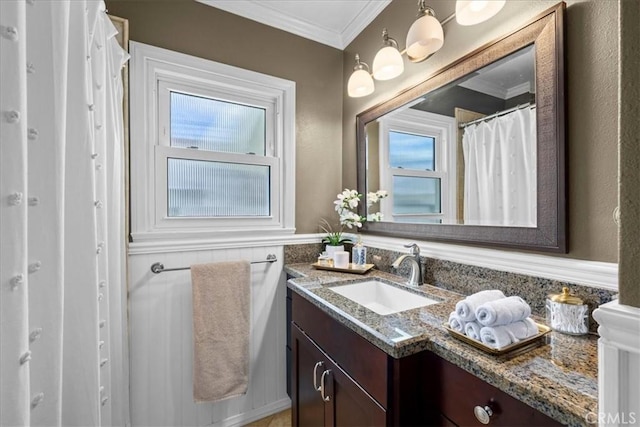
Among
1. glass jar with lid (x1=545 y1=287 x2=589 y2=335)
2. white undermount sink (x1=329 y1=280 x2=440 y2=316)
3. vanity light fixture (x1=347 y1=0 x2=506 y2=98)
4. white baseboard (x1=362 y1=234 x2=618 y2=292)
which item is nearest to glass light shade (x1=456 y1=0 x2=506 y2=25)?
vanity light fixture (x1=347 y1=0 x2=506 y2=98)

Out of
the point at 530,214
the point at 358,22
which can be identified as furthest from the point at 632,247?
the point at 358,22

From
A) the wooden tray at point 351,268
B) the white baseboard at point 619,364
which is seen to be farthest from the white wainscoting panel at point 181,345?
the white baseboard at point 619,364

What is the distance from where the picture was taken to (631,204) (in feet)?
1.38

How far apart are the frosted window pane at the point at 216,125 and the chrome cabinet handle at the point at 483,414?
1.61 m

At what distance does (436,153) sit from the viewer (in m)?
1.38

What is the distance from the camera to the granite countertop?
555mm

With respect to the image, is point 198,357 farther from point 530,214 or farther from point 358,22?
point 358,22

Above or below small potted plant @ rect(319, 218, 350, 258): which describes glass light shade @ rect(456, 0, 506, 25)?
above

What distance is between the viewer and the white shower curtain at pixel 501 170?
39.4 inches

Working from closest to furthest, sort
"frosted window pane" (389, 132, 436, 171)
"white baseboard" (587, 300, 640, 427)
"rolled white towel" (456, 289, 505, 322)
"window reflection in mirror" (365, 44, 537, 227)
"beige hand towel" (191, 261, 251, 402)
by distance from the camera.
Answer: "white baseboard" (587, 300, 640, 427) < "rolled white towel" (456, 289, 505, 322) < "window reflection in mirror" (365, 44, 537, 227) < "frosted window pane" (389, 132, 436, 171) < "beige hand towel" (191, 261, 251, 402)

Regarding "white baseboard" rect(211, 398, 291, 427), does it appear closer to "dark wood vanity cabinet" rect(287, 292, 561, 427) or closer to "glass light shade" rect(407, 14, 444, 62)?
"dark wood vanity cabinet" rect(287, 292, 561, 427)

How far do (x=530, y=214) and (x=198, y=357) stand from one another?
1.65 meters

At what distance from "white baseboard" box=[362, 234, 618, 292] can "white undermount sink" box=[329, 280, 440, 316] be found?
0.23m

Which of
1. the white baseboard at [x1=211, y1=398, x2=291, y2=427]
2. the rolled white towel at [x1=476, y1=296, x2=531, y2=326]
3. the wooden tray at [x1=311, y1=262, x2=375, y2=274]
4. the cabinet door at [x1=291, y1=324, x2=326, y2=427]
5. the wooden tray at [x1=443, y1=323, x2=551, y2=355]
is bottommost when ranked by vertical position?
the white baseboard at [x1=211, y1=398, x2=291, y2=427]
